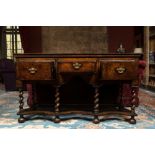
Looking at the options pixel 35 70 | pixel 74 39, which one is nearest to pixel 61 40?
pixel 74 39

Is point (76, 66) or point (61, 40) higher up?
point (61, 40)

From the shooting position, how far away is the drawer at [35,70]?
10.3ft

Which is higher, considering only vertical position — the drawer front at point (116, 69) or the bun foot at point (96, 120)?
the drawer front at point (116, 69)

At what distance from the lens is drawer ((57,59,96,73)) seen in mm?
3117

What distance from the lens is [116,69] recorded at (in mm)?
3143

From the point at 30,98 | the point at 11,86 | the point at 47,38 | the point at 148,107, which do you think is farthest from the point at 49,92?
the point at 11,86

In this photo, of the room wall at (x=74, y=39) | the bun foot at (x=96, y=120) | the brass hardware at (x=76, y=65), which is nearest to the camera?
the brass hardware at (x=76, y=65)

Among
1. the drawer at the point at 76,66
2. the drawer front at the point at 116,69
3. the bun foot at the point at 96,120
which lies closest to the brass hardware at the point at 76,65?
the drawer at the point at 76,66

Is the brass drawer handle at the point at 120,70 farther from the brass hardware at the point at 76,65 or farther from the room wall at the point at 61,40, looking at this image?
the room wall at the point at 61,40

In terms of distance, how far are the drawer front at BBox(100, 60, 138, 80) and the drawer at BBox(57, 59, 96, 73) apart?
119 mm

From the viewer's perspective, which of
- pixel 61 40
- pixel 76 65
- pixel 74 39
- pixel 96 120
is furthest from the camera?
pixel 74 39

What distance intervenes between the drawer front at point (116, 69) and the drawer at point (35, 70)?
22.5 inches

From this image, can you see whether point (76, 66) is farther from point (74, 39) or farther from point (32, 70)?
point (74, 39)

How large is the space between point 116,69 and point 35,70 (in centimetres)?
88
